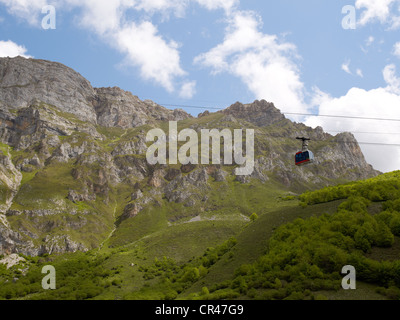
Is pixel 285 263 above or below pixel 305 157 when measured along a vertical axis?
below

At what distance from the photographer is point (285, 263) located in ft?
186

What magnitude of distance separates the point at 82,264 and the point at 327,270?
12035cm

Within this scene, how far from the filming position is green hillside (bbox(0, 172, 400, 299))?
148ft

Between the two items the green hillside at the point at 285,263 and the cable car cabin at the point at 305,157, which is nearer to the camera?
the green hillside at the point at 285,263

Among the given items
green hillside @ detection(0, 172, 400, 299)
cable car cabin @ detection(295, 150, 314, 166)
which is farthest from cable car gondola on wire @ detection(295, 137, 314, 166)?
green hillside @ detection(0, 172, 400, 299)

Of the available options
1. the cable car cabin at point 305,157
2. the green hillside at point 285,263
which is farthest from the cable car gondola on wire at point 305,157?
the green hillside at point 285,263

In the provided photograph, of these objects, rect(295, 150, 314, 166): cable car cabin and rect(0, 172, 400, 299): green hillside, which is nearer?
rect(0, 172, 400, 299): green hillside

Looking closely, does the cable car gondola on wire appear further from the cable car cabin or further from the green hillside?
the green hillside

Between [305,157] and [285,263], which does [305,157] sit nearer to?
[305,157]

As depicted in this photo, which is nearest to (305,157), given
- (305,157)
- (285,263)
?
(305,157)

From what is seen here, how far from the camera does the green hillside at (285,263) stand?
45250 millimetres

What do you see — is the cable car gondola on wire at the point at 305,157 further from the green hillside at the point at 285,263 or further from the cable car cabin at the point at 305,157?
the green hillside at the point at 285,263
